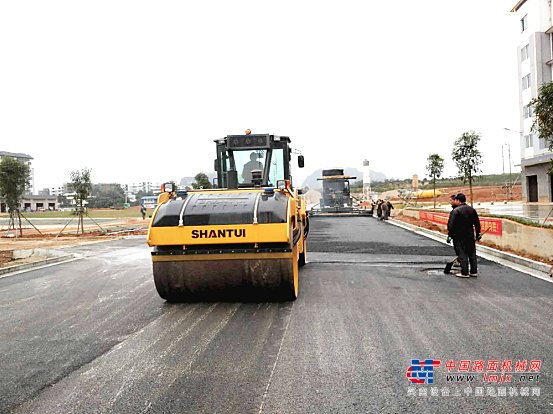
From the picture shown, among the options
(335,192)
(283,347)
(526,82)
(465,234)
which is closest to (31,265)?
(283,347)

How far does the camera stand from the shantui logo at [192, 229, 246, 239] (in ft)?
22.6

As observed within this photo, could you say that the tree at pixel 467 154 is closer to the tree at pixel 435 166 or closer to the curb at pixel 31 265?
the tree at pixel 435 166

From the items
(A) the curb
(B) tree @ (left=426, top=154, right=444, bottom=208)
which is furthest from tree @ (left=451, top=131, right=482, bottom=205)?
(A) the curb

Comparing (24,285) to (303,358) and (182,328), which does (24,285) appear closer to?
(182,328)

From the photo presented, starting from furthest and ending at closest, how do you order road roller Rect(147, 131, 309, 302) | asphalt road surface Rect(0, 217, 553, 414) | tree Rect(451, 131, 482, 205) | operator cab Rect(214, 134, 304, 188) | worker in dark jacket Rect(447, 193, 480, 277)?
tree Rect(451, 131, 482, 205) < operator cab Rect(214, 134, 304, 188) < worker in dark jacket Rect(447, 193, 480, 277) < road roller Rect(147, 131, 309, 302) < asphalt road surface Rect(0, 217, 553, 414)

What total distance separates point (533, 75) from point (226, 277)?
152 feet

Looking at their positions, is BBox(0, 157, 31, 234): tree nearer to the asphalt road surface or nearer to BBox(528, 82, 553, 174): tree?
the asphalt road surface

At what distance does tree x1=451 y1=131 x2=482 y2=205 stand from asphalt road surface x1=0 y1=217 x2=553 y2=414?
60.5 ft

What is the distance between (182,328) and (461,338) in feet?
10.8

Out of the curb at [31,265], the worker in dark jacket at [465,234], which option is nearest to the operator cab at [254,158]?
the worker in dark jacket at [465,234]

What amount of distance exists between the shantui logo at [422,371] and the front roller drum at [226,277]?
8.74 feet

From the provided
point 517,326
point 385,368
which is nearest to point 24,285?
point 385,368

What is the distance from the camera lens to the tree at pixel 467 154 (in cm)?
2644

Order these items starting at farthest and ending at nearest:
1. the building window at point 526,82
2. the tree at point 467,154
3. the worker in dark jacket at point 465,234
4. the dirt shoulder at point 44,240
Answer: the building window at point 526,82
the tree at point 467,154
the dirt shoulder at point 44,240
the worker in dark jacket at point 465,234
